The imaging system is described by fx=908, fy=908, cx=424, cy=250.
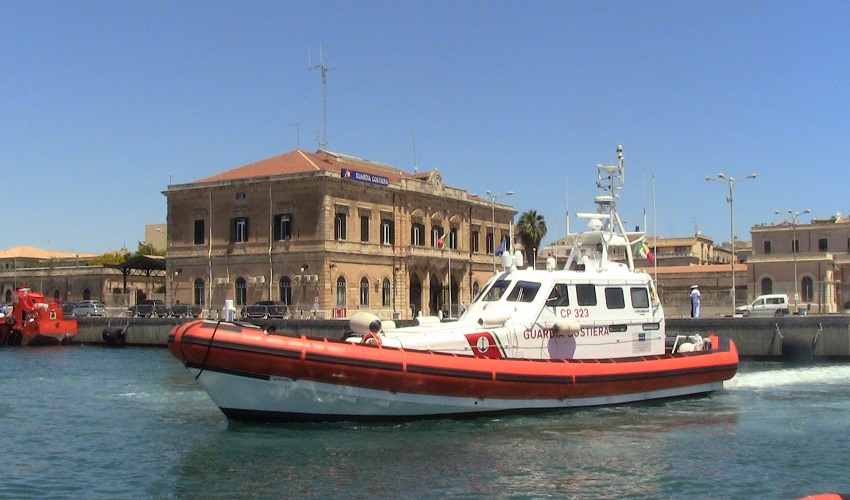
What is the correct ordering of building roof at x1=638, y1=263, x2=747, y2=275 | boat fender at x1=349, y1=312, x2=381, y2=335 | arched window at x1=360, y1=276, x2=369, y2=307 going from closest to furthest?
boat fender at x1=349, y1=312, x2=381, y2=335 → arched window at x1=360, y1=276, x2=369, y2=307 → building roof at x1=638, y1=263, x2=747, y2=275

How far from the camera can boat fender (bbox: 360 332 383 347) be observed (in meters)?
17.5

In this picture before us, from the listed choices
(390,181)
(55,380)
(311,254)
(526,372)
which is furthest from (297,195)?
(526,372)

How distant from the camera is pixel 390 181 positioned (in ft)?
182

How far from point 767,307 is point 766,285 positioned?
17.7 m

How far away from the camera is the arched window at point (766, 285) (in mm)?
60344

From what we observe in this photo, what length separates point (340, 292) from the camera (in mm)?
50750

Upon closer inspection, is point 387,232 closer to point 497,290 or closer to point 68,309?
point 68,309

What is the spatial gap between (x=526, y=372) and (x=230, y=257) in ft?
121

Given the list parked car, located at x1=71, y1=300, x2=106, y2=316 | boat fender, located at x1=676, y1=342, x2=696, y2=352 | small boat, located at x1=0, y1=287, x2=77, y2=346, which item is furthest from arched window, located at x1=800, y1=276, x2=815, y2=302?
small boat, located at x1=0, y1=287, x2=77, y2=346

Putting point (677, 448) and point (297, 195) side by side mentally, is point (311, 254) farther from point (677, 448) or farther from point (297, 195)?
point (677, 448)

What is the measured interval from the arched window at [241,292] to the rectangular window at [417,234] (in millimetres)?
10664

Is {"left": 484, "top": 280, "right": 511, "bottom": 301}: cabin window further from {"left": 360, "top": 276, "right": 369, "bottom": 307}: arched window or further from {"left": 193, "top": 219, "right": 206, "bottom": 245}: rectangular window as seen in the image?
{"left": 193, "top": 219, "right": 206, "bottom": 245}: rectangular window

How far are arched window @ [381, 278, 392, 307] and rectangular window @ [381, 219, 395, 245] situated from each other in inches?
91.4

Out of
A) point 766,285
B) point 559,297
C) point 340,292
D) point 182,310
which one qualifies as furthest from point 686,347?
point 766,285
